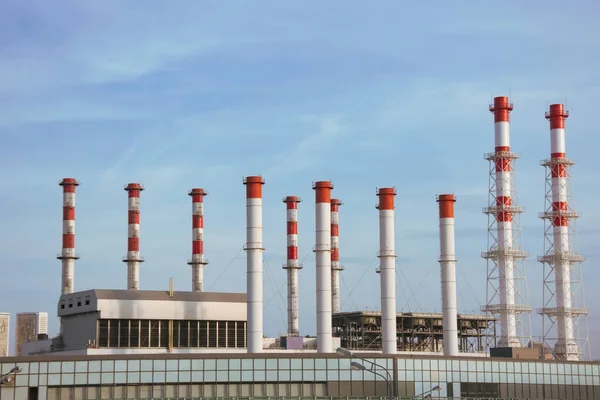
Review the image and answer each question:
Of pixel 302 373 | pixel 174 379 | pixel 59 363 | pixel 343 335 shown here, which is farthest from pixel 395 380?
pixel 343 335

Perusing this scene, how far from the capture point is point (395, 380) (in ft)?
229

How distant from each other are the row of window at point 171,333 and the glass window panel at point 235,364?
24334 mm

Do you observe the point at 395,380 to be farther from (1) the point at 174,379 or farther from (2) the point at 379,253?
(2) the point at 379,253

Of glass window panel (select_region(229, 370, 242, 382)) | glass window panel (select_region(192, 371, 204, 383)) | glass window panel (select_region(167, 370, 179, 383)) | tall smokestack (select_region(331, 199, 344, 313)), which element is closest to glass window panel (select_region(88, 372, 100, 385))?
glass window panel (select_region(167, 370, 179, 383))

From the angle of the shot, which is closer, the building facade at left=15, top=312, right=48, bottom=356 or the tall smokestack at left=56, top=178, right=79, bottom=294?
the tall smokestack at left=56, top=178, right=79, bottom=294

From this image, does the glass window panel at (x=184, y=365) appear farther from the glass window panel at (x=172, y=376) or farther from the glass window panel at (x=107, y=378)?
the glass window panel at (x=107, y=378)

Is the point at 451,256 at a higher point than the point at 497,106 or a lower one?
lower

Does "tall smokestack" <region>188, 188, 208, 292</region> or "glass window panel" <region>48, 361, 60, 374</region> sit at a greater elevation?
"tall smokestack" <region>188, 188, 208, 292</region>

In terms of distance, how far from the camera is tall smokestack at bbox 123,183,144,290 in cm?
10844

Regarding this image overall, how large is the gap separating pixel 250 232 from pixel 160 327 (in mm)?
11886

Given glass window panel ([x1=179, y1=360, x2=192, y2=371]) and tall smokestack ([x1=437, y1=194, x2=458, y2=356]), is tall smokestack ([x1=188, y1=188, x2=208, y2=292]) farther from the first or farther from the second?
glass window panel ([x1=179, y1=360, x2=192, y2=371])

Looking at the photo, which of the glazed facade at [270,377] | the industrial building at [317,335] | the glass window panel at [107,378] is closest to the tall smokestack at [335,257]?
the industrial building at [317,335]

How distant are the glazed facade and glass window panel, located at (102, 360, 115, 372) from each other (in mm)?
60

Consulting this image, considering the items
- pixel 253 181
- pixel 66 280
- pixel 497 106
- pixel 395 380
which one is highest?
pixel 497 106
